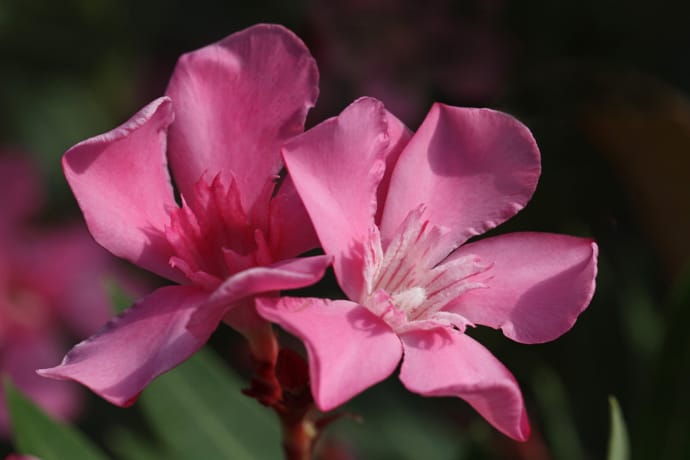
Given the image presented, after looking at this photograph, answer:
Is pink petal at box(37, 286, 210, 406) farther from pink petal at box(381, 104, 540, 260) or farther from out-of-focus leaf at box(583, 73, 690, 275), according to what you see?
out-of-focus leaf at box(583, 73, 690, 275)

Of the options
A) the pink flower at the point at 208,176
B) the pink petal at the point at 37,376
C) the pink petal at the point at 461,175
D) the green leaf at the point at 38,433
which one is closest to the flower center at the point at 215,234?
the pink flower at the point at 208,176

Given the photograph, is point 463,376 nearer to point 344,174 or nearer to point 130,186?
point 344,174

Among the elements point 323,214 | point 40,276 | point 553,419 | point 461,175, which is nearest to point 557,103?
point 553,419

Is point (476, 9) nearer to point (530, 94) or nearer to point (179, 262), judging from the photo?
point (530, 94)

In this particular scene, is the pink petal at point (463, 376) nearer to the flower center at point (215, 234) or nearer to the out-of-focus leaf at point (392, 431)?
the flower center at point (215, 234)

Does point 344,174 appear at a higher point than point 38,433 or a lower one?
higher

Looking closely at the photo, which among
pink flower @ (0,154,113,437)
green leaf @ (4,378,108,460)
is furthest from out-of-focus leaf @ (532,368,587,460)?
pink flower @ (0,154,113,437)
